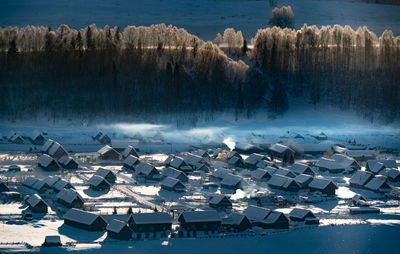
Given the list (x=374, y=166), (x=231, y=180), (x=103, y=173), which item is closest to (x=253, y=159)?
(x=231, y=180)

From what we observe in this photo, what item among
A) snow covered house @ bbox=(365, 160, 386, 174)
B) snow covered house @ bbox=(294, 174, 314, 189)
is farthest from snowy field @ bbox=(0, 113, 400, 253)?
snow covered house @ bbox=(365, 160, 386, 174)

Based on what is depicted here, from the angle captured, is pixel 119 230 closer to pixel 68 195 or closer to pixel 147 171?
pixel 68 195

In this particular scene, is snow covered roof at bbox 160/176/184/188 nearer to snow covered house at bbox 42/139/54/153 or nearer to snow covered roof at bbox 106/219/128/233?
snow covered roof at bbox 106/219/128/233

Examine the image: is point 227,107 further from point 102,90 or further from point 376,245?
point 376,245

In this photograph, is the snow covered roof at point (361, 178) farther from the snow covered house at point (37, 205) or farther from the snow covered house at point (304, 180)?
the snow covered house at point (37, 205)

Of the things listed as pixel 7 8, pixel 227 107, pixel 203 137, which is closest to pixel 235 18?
pixel 7 8

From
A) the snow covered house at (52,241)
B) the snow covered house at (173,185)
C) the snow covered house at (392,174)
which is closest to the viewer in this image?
the snow covered house at (52,241)

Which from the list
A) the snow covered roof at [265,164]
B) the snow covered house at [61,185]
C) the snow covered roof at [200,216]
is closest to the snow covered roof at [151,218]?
the snow covered roof at [200,216]
